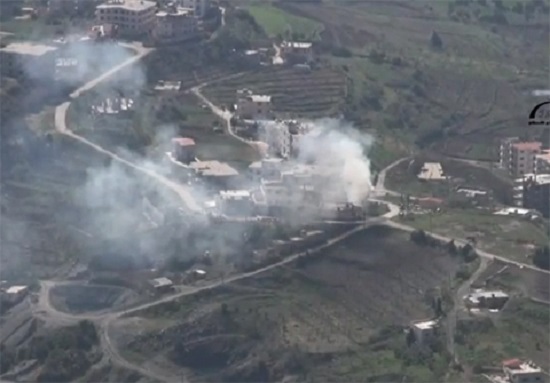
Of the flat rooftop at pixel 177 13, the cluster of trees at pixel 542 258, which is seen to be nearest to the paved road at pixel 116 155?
the flat rooftop at pixel 177 13

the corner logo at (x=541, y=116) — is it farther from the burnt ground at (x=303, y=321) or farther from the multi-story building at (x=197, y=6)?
the multi-story building at (x=197, y=6)

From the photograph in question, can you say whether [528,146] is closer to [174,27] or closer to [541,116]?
[174,27]

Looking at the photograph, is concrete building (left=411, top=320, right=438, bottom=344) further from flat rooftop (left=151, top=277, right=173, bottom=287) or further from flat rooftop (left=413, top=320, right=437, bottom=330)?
flat rooftop (left=151, top=277, right=173, bottom=287)

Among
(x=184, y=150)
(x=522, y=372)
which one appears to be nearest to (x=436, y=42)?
(x=184, y=150)

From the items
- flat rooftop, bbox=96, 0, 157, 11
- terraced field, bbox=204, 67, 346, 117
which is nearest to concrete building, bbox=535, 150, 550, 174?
terraced field, bbox=204, 67, 346, 117

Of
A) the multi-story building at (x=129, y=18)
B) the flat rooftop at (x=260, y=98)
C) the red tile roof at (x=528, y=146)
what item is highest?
the multi-story building at (x=129, y=18)
